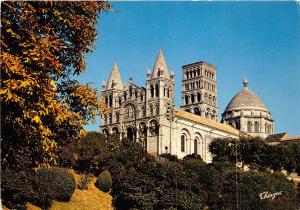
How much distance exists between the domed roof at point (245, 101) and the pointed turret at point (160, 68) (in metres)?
31.1

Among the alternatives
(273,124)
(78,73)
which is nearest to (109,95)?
(273,124)

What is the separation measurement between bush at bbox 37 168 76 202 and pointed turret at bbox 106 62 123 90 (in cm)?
4464

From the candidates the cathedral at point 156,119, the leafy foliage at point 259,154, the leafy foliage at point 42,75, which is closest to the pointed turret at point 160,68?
the cathedral at point 156,119

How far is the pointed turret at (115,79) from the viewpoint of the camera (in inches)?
3290

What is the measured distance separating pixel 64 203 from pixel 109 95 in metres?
45.0

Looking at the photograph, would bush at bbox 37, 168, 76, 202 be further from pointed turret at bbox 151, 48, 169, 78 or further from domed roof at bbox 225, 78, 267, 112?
domed roof at bbox 225, 78, 267, 112

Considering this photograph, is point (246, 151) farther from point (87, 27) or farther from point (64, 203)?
point (87, 27)

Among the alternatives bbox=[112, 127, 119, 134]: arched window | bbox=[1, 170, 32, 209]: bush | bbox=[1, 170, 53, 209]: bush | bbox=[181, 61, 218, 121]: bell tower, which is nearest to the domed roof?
bbox=[181, 61, 218, 121]: bell tower

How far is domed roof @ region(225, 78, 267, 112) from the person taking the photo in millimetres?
104250

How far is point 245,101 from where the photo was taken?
105 metres

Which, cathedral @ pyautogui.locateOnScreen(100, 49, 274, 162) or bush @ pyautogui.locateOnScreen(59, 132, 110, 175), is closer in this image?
bush @ pyautogui.locateOnScreen(59, 132, 110, 175)

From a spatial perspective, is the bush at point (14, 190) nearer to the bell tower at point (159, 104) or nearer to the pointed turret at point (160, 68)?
the bell tower at point (159, 104)

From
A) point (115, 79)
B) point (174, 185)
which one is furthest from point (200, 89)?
point (174, 185)

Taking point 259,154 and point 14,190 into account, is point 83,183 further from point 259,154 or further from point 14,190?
point 259,154
